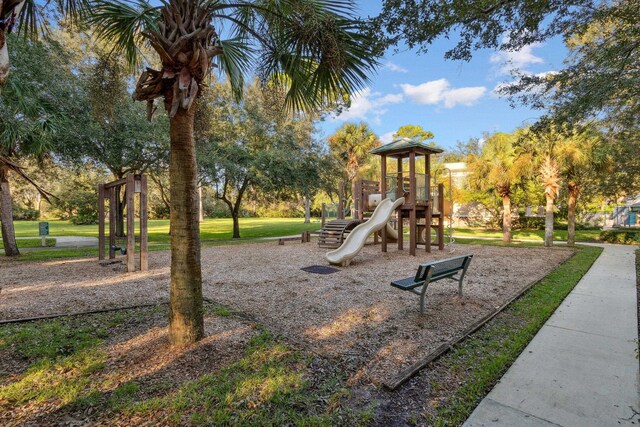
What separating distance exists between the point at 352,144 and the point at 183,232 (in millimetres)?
26121

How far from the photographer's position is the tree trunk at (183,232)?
3.26 meters

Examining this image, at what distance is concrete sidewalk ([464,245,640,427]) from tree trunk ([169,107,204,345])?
278 cm

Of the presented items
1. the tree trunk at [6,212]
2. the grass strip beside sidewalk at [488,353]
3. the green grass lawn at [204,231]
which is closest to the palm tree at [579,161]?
the grass strip beside sidewalk at [488,353]

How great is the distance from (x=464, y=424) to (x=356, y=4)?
161 inches

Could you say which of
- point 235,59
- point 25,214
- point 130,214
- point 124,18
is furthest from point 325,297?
point 25,214

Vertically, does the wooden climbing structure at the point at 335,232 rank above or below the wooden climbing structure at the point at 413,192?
below

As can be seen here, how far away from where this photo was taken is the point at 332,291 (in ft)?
20.4

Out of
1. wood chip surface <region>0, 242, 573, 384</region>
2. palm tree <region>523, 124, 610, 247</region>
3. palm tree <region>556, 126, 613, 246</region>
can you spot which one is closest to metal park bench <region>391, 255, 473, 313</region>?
wood chip surface <region>0, 242, 573, 384</region>

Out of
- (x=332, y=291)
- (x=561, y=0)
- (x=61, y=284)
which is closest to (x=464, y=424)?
(x=332, y=291)

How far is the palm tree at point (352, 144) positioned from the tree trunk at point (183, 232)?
24679mm

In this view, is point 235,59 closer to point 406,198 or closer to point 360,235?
point 360,235

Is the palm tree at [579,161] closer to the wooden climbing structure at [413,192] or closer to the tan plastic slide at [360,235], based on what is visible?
the wooden climbing structure at [413,192]

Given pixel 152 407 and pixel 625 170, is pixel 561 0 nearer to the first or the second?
pixel 152 407

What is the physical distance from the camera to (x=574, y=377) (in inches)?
115
